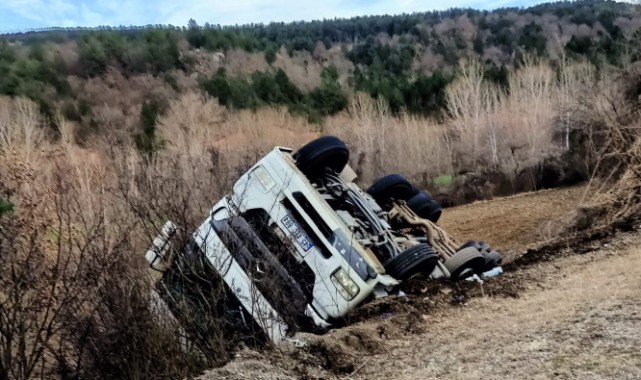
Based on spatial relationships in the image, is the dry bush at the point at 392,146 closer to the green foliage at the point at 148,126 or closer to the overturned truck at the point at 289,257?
the green foliage at the point at 148,126

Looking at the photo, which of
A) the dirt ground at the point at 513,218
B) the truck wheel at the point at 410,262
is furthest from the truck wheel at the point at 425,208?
the truck wheel at the point at 410,262

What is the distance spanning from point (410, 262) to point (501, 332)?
1394mm

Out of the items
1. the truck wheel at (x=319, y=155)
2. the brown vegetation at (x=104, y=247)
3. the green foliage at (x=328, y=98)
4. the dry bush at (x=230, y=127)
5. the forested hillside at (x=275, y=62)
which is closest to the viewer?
the brown vegetation at (x=104, y=247)

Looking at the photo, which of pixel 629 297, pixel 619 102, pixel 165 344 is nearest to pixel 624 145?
Result: pixel 619 102

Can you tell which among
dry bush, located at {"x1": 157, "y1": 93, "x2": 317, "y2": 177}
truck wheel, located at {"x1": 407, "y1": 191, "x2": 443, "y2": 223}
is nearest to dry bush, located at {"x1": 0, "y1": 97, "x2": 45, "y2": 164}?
dry bush, located at {"x1": 157, "y1": 93, "x2": 317, "y2": 177}

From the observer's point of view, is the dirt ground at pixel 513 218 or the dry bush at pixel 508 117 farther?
the dry bush at pixel 508 117

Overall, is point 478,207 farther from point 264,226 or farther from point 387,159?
point 387,159

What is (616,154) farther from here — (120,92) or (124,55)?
(124,55)

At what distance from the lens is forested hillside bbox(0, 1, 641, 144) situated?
3781 centimetres

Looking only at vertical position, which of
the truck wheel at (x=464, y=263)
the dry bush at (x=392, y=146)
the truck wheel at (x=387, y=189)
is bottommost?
the dry bush at (x=392, y=146)

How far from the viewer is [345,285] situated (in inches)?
232

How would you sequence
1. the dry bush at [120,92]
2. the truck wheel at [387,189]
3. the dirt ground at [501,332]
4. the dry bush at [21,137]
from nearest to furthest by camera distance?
1. the dirt ground at [501,332]
2. the truck wheel at [387,189]
3. the dry bush at [21,137]
4. the dry bush at [120,92]

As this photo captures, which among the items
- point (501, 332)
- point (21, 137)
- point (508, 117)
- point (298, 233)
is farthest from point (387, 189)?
point (508, 117)

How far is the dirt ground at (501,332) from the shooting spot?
4.30 m
